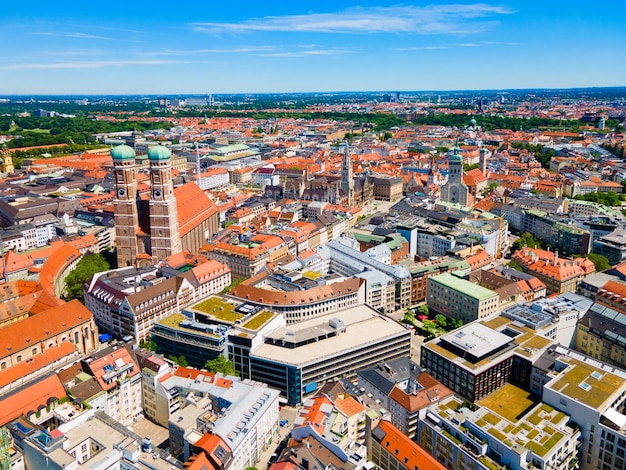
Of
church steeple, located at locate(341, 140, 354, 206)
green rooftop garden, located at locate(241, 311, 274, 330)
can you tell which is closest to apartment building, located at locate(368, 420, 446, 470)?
green rooftop garden, located at locate(241, 311, 274, 330)

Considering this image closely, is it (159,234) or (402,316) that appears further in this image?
(159,234)

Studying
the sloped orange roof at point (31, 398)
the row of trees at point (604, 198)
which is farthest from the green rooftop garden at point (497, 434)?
the row of trees at point (604, 198)

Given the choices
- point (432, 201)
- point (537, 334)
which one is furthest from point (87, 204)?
point (537, 334)

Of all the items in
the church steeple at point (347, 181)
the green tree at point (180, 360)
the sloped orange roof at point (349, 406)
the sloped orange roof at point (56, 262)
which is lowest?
the green tree at point (180, 360)

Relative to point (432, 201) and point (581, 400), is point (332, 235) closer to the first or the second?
point (432, 201)

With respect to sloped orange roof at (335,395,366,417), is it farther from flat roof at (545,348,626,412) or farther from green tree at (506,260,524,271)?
green tree at (506,260,524,271)

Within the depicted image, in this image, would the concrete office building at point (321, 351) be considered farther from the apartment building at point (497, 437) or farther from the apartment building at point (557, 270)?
the apartment building at point (557, 270)
